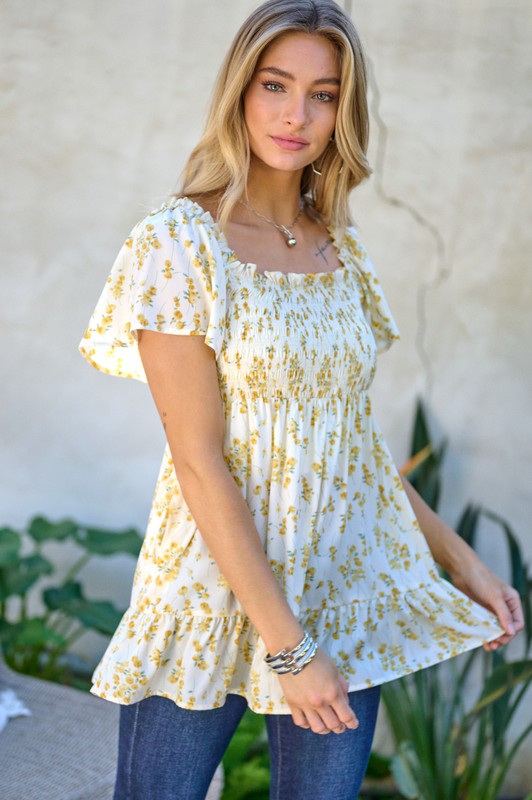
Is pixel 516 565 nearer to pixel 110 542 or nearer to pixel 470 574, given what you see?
pixel 470 574

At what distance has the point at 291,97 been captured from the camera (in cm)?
168

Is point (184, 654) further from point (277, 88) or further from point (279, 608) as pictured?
point (277, 88)

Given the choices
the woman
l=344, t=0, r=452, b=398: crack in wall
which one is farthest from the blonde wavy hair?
l=344, t=0, r=452, b=398: crack in wall

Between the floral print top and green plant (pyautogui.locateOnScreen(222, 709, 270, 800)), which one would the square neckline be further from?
green plant (pyautogui.locateOnScreen(222, 709, 270, 800))

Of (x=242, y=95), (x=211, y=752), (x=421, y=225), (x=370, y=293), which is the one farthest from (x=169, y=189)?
(x=211, y=752)

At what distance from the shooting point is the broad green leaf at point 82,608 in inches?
120

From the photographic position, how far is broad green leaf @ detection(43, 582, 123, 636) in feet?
10.0

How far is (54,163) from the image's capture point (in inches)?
129

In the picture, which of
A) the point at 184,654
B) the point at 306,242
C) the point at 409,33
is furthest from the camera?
the point at 409,33

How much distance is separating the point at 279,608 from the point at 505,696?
5.50ft

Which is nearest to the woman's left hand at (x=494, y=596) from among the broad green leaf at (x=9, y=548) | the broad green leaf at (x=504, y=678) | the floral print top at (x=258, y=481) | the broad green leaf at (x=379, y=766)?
the floral print top at (x=258, y=481)

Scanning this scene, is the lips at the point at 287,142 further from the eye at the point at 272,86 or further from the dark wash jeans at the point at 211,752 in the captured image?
the dark wash jeans at the point at 211,752

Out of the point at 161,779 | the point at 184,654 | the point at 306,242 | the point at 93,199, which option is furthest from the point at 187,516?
the point at 93,199

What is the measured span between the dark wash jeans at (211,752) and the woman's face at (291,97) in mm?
960
